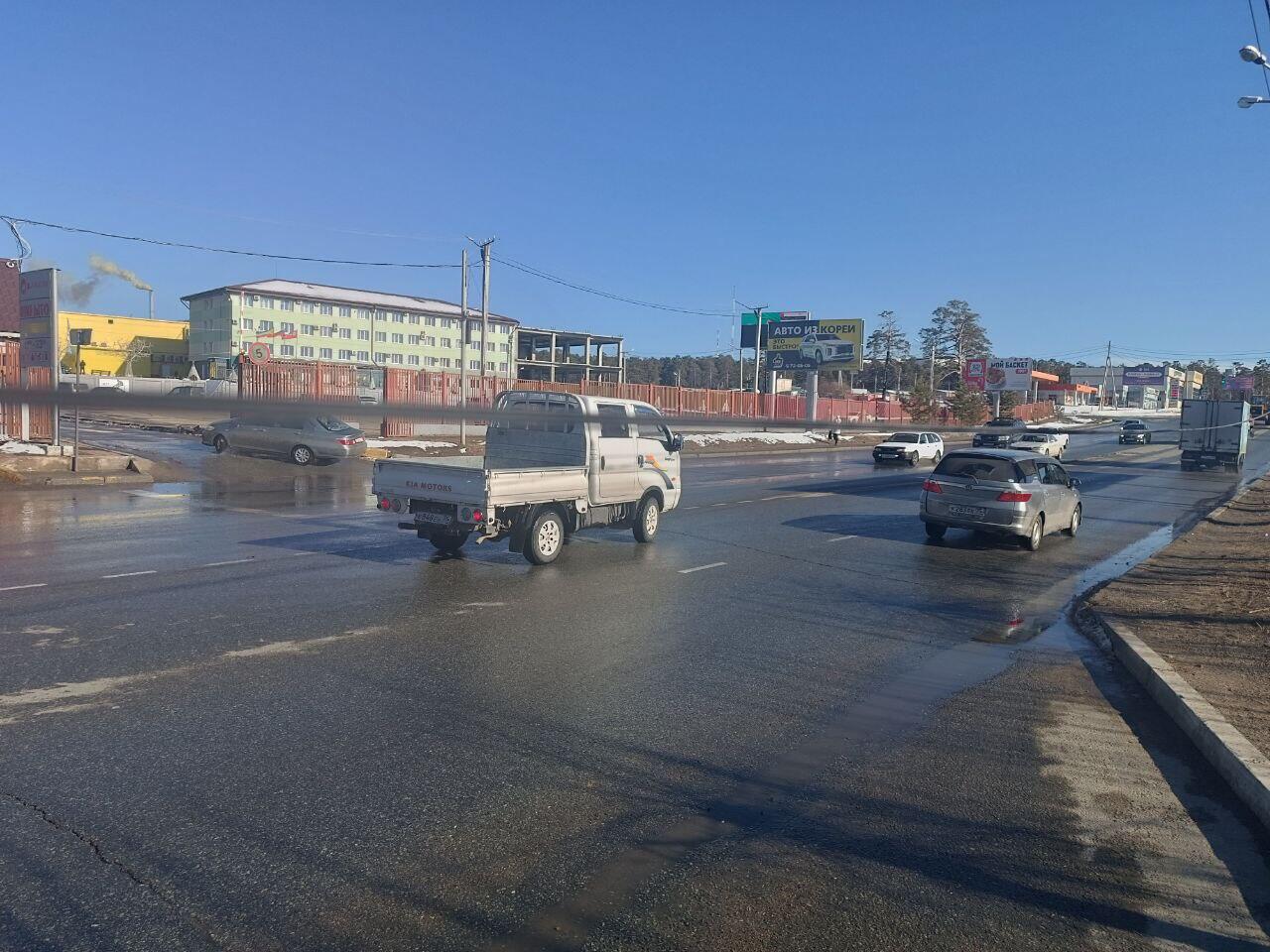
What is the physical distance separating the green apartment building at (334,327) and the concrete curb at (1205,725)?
63.3m

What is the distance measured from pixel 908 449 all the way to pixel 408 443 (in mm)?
19919

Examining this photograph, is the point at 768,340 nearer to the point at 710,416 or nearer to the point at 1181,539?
the point at 1181,539

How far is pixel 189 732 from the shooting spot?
556 centimetres

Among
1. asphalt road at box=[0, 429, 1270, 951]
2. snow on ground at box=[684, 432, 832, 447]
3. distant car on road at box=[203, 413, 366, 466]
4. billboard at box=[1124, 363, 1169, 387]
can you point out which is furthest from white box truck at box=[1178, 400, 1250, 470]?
billboard at box=[1124, 363, 1169, 387]

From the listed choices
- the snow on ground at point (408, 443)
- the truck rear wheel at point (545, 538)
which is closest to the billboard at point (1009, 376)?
the snow on ground at point (408, 443)

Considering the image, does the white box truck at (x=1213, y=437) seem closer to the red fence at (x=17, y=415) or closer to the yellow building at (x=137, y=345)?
the red fence at (x=17, y=415)

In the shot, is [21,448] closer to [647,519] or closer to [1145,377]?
[647,519]

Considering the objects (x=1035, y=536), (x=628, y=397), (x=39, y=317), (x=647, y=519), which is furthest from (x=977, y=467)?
(x=628, y=397)

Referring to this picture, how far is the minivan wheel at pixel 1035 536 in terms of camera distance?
1484cm

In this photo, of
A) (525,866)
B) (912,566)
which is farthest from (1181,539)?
(525,866)

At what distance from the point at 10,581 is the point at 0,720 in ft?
16.5

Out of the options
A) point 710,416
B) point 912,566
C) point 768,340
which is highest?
point 768,340

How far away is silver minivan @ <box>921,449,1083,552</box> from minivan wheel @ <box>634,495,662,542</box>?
4.67 meters

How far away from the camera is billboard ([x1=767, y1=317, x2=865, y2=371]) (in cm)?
6431
